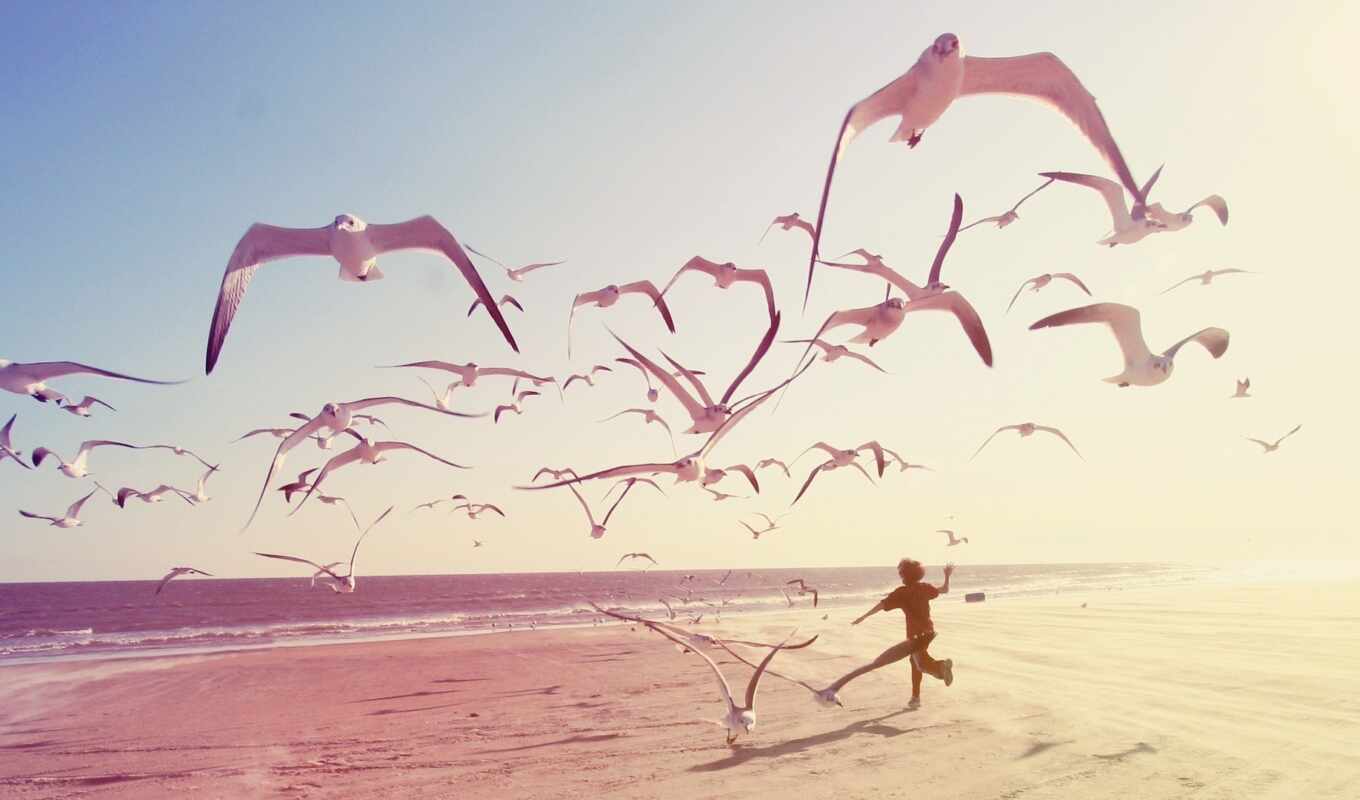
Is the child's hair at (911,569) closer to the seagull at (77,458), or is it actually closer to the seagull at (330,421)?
the seagull at (330,421)

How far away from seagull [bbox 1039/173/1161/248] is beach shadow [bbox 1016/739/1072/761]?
5285 mm

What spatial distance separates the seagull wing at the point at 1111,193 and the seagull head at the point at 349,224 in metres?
6.91

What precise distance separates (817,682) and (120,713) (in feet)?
43.5

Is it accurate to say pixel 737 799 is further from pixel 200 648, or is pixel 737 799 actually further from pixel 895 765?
pixel 200 648

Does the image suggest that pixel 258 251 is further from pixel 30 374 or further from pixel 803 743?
pixel 803 743

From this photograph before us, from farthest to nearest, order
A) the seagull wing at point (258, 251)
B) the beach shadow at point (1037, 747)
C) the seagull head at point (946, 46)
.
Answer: the beach shadow at point (1037, 747)
the seagull wing at point (258, 251)
the seagull head at point (946, 46)

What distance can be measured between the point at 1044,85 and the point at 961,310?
2.21 meters

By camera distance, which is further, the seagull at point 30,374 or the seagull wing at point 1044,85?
the seagull at point 30,374

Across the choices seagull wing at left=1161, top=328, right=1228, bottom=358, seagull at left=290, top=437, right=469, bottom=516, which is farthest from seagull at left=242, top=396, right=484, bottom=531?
seagull wing at left=1161, top=328, right=1228, bottom=358

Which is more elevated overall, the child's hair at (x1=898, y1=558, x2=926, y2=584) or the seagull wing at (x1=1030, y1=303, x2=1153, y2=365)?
the seagull wing at (x1=1030, y1=303, x2=1153, y2=365)

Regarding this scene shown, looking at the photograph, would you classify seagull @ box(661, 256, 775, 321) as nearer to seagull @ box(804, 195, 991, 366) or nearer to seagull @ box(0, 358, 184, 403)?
seagull @ box(804, 195, 991, 366)

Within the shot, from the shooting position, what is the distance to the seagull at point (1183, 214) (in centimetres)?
886

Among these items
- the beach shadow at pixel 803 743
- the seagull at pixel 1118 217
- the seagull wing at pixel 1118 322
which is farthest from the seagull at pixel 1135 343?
the beach shadow at pixel 803 743

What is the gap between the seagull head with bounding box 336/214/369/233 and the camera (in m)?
7.40
